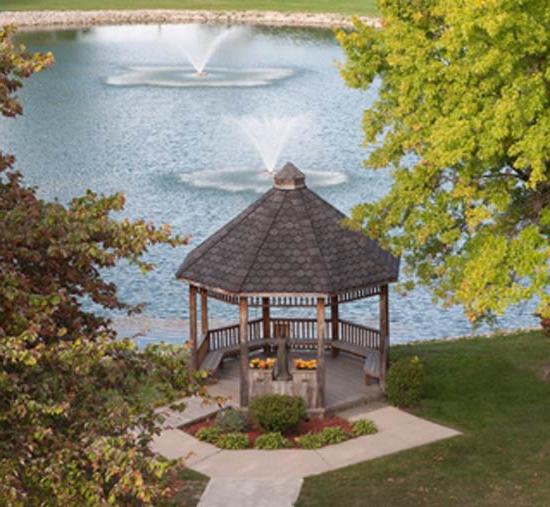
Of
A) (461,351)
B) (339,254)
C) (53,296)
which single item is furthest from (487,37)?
(461,351)

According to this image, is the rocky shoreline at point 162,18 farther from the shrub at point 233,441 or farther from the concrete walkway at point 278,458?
the shrub at point 233,441

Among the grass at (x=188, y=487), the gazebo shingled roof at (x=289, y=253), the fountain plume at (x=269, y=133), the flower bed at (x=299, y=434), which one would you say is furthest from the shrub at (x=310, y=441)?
the fountain plume at (x=269, y=133)

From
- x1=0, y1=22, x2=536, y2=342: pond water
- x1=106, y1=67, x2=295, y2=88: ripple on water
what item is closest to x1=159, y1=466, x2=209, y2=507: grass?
x1=0, y1=22, x2=536, y2=342: pond water

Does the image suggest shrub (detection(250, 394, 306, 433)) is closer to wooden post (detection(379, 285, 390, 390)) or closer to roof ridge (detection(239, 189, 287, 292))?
roof ridge (detection(239, 189, 287, 292))

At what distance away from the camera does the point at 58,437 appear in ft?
45.0

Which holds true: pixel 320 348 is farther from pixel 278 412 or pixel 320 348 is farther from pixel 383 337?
pixel 383 337

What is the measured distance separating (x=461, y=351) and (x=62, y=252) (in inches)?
707

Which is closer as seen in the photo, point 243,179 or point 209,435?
point 209,435

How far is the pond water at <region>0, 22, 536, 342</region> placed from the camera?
3838cm

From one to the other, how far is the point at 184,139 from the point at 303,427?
117 ft

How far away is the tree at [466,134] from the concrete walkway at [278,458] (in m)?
3.49

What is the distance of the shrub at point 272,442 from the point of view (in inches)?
952

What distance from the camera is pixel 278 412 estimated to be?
79.9 feet

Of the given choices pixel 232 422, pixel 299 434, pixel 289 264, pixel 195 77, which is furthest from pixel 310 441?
pixel 195 77
